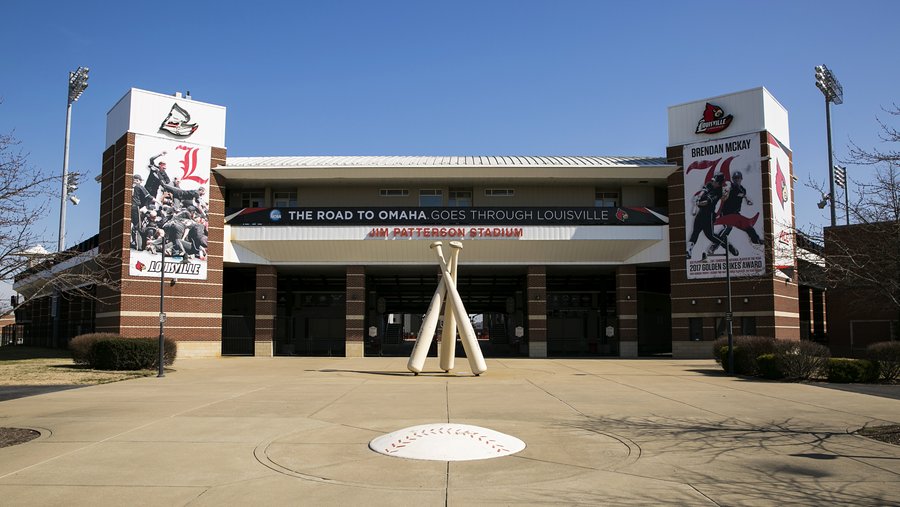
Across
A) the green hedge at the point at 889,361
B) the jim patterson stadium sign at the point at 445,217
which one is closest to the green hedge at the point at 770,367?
the green hedge at the point at 889,361

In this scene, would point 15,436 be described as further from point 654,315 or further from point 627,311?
point 654,315

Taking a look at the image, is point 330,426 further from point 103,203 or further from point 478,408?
point 103,203

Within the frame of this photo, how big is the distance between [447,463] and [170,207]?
110 ft

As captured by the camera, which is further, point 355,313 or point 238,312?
point 238,312

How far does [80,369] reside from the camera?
2703 centimetres

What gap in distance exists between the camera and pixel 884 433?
11570mm

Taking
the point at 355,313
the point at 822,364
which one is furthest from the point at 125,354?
the point at 822,364

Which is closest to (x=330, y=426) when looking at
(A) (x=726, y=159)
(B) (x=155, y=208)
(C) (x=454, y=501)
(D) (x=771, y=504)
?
(C) (x=454, y=501)

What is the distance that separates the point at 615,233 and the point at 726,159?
7763 millimetres

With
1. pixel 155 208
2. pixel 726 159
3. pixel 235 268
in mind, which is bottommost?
pixel 235 268

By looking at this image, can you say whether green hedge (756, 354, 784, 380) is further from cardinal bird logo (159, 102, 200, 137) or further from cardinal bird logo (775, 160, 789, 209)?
cardinal bird logo (159, 102, 200, 137)

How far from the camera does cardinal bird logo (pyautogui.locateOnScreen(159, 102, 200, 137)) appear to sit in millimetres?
38312

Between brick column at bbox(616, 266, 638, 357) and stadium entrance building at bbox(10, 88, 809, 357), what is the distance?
91 mm

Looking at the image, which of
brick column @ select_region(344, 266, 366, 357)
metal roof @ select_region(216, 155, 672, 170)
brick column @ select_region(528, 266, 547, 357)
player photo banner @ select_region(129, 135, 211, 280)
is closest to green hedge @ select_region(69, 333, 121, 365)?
player photo banner @ select_region(129, 135, 211, 280)
